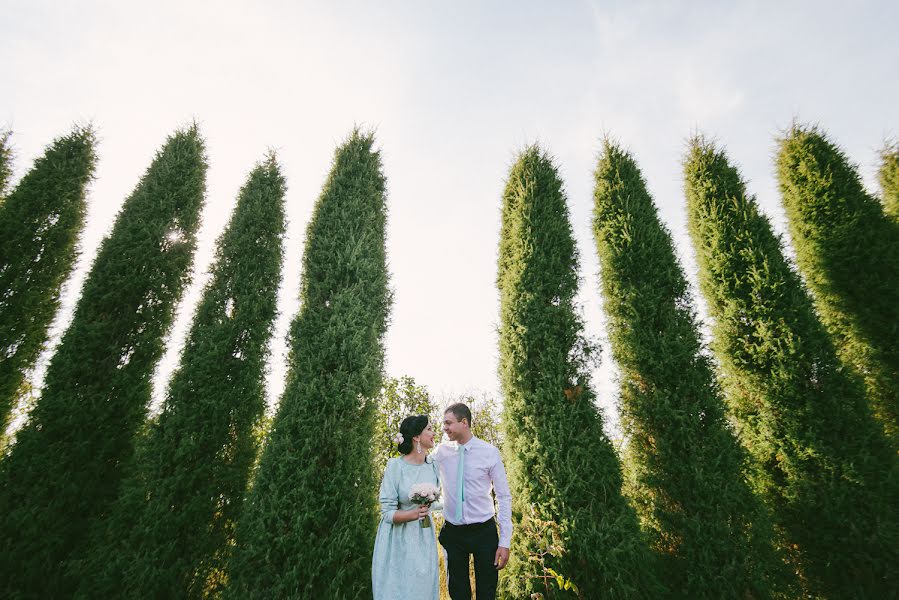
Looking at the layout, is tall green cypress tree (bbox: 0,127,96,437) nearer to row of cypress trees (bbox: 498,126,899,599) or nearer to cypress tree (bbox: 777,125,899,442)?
row of cypress trees (bbox: 498,126,899,599)

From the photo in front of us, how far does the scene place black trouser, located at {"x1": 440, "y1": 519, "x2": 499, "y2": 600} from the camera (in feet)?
10.7

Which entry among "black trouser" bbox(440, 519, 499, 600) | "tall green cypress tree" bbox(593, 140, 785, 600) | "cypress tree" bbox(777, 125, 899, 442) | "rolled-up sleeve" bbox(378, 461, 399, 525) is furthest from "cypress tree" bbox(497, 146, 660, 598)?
"cypress tree" bbox(777, 125, 899, 442)

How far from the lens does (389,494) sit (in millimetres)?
3086

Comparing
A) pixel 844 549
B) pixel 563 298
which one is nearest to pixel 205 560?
pixel 563 298

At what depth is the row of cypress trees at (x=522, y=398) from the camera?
14.7 ft

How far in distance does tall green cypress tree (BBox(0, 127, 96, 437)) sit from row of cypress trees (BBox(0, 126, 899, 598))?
1.7 inches

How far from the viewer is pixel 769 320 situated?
18.5ft

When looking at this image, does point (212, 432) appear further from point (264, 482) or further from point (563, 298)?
point (563, 298)

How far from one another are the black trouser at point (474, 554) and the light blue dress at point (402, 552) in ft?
1.31

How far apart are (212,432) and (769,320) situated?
878 centimetres

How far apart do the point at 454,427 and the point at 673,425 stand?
3661 millimetres

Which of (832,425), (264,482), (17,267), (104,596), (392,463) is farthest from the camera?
(17,267)

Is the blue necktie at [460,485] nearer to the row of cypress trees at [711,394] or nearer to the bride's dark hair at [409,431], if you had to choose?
the bride's dark hair at [409,431]

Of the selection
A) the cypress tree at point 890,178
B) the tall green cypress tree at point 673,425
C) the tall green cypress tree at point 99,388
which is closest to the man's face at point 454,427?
the tall green cypress tree at point 673,425
